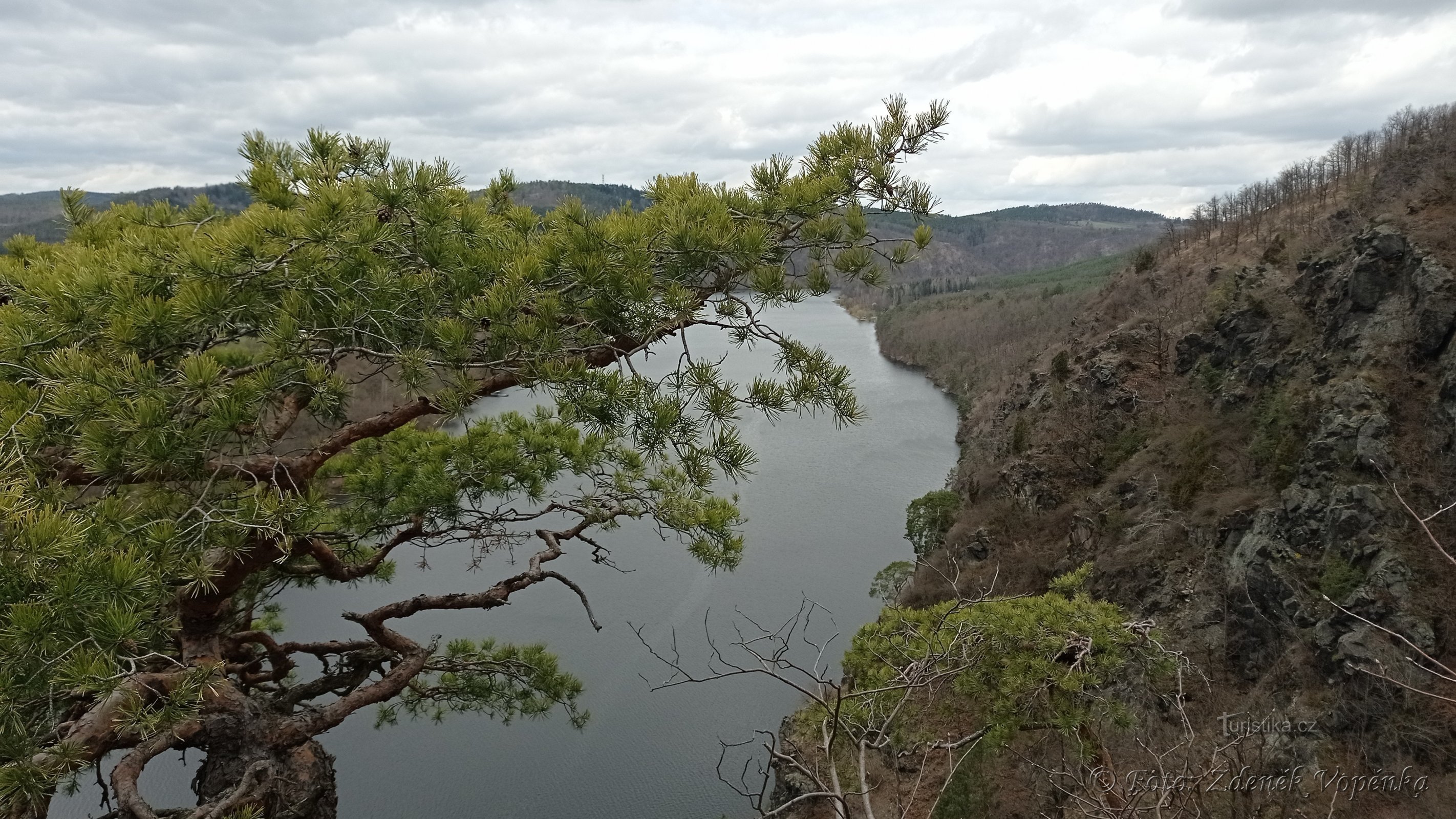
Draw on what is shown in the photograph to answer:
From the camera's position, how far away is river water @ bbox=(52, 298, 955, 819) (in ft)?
38.9

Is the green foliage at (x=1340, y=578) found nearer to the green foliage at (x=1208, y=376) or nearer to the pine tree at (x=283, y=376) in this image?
the green foliage at (x=1208, y=376)

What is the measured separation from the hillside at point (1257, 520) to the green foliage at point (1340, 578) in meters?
0.03

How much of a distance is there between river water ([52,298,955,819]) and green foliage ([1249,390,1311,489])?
7.86 meters

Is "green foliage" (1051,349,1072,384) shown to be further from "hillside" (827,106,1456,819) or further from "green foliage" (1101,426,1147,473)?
"green foliage" (1101,426,1147,473)

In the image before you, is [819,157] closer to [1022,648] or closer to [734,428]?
[734,428]

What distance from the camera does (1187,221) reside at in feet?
140

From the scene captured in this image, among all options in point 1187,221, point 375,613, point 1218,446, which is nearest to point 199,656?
point 375,613

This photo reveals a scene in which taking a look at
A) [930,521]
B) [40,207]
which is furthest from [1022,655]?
[40,207]

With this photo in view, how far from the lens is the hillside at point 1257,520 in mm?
6363

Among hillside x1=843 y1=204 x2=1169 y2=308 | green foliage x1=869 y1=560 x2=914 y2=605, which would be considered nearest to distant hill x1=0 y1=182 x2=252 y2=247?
green foliage x1=869 y1=560 x2=914 y2=605

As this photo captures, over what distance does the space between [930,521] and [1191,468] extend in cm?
611

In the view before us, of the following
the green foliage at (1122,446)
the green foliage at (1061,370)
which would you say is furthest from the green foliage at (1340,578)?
the green foliage at (1061,370)

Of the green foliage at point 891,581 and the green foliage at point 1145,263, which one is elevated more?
the green foliage at point 1145,263

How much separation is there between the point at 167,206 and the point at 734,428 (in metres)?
3.21
